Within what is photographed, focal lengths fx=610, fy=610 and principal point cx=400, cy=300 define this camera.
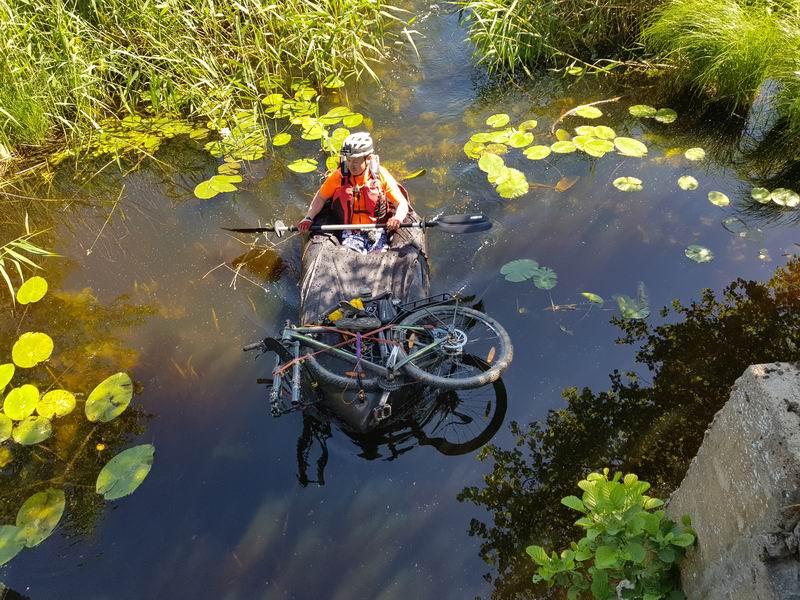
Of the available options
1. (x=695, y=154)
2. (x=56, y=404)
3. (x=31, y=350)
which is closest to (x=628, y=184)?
(x=695, y=154)

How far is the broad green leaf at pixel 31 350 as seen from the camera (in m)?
4.92

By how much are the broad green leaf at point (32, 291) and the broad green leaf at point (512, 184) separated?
14.5 feet

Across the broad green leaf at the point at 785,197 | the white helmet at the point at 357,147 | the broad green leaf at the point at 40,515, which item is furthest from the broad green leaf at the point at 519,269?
the broad green leaf at the point at 40,515

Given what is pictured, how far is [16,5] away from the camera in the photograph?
21.0ft

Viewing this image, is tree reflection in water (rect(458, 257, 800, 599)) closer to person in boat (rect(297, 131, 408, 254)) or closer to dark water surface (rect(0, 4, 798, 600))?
dark water surface (rect(0, 4, 798, 600))

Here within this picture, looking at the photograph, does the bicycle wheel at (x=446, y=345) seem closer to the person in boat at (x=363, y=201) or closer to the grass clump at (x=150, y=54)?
the person in boat at (x=363, y=201)

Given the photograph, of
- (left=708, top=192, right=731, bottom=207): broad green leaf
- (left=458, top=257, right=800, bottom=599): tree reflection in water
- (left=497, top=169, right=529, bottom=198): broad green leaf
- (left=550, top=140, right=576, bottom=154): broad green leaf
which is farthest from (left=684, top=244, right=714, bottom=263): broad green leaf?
(left=550, top=140, right=576, bottom=154): broad green leaf

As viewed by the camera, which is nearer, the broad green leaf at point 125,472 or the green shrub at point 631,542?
the green shrub at point 631,542

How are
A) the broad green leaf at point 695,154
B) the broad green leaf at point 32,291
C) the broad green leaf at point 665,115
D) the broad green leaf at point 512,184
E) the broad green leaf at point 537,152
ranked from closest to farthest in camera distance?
the broad green leaf at point 32,291, the broad green leaf at point 512,184, the broad green leaf at point 695,154, the broad green leaf at point 537,152, the broad green leaf at point 665,115

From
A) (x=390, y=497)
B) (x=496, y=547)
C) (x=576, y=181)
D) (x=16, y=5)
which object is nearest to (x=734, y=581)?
(x=496, y=547)

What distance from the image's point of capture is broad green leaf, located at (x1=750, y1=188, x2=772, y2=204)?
18.7ft

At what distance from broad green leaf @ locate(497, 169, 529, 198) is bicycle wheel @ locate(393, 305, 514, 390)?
210cm

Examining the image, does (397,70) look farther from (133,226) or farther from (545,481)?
(545,481)

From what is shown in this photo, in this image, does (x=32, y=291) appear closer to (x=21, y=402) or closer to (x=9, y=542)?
(x=21, y=402)
